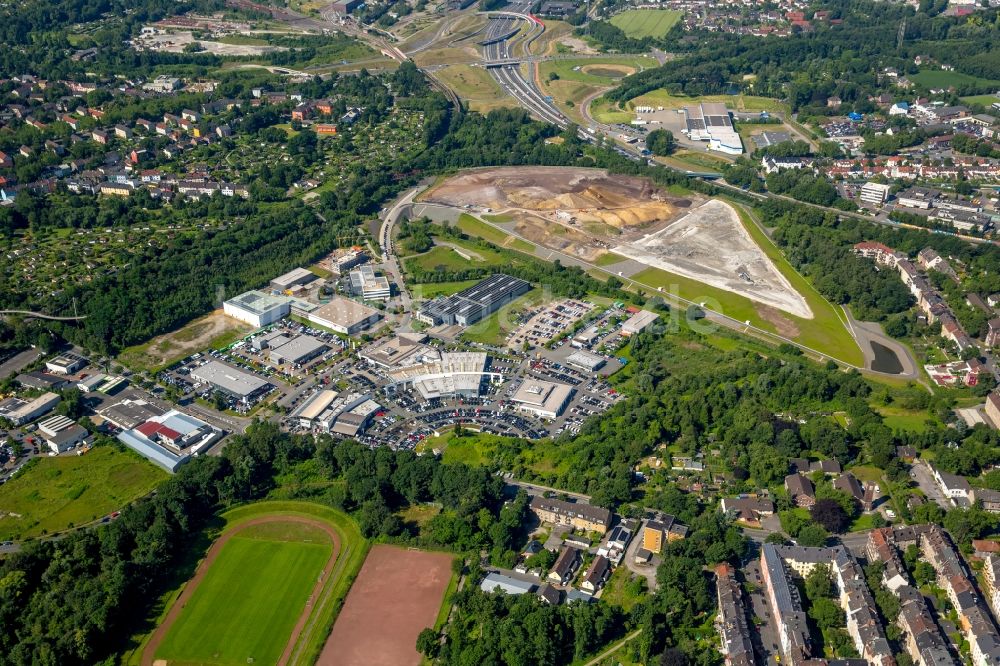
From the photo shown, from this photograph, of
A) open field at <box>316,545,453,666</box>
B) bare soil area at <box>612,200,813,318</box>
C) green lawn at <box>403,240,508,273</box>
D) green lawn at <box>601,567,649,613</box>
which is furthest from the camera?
green lawn at <box>403,240,508,273</box>

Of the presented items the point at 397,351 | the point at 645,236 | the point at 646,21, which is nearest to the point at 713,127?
the point at 645,236

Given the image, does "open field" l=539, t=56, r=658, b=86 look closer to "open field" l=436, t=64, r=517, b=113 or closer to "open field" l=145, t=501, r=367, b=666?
"open field" l=436, t=64, r=517, b=113

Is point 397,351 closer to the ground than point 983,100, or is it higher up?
closer to the ground

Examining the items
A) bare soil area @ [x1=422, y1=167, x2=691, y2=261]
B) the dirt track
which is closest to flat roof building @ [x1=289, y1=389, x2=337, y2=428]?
the dirt track

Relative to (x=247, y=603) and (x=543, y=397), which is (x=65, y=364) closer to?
(x=247, y=603)

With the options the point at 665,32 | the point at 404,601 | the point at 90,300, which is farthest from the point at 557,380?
the point at 665,32

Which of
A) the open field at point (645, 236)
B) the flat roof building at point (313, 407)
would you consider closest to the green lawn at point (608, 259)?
the open field at point (645, 236)

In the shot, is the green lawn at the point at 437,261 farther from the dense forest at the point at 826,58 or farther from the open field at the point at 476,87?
the dense forest at the point at 826,58
